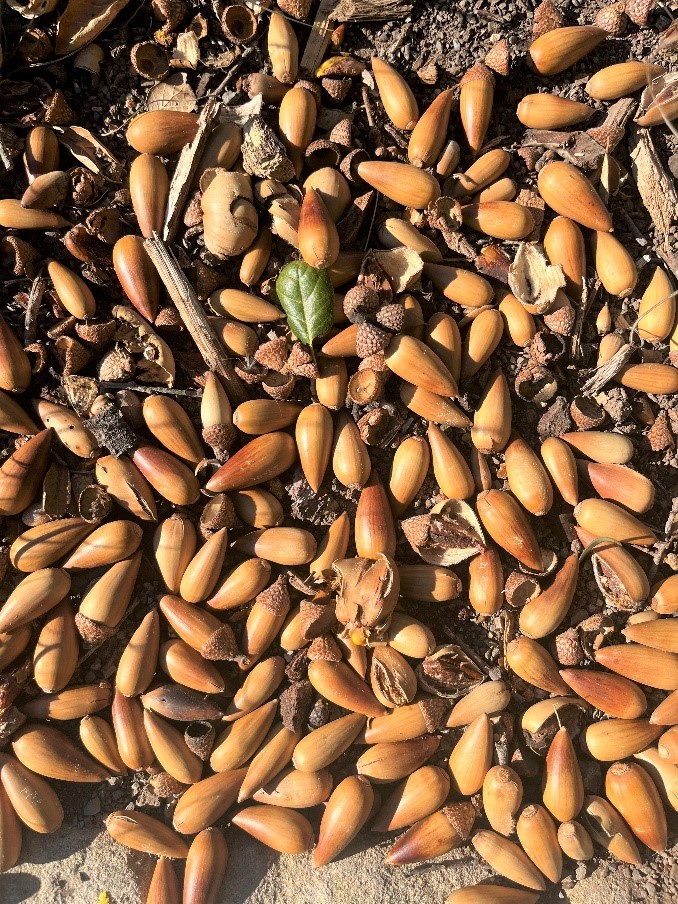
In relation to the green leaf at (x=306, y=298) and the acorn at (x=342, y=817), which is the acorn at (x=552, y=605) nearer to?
the acorn at (x=342, y=817)

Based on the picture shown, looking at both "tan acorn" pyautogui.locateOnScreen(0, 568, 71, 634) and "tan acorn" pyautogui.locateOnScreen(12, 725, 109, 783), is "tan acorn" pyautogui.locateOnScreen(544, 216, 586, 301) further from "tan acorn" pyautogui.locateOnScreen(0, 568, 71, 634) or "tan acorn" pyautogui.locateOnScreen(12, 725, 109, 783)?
"tan acorn" pyautogui.locateOnScreen(12, 725, 109, 783)

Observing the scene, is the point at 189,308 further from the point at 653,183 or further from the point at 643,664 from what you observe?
the point at 643,664

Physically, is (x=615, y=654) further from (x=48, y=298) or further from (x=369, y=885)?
(x=48, y=298)

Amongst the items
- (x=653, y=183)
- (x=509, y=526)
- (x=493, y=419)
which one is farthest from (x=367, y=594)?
(x=653, y=183)

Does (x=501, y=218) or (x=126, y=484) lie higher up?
(x=501, y=218)

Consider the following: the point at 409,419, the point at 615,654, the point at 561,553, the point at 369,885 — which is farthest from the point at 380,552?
the point at 369,885

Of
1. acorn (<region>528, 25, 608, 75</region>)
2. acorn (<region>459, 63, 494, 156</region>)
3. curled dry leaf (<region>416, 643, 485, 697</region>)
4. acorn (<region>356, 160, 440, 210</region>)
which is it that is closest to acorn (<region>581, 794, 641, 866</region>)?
curled dry leaf (<region>416, 643, 485, 697</region>)
